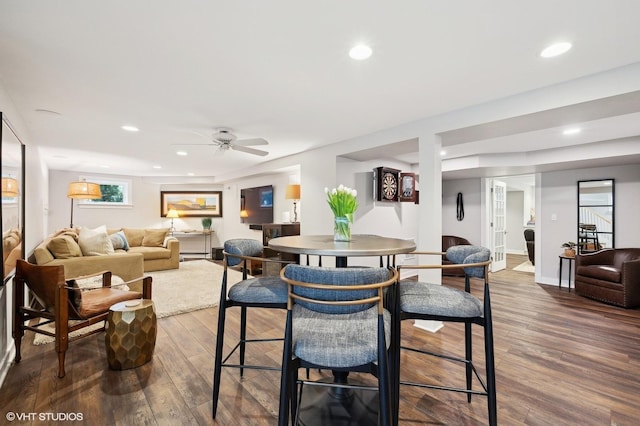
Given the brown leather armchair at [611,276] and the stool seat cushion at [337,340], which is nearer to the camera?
the stool seat cushion at [337,340]

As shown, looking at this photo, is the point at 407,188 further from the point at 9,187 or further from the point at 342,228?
the point at 9,187

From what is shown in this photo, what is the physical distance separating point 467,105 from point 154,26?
103 inches

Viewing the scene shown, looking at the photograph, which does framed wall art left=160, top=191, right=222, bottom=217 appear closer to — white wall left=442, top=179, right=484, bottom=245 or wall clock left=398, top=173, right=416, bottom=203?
wall clock left=398, top=173, right=416, bottom=203

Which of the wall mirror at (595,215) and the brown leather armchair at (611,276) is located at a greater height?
the wall mirror at (595,215)

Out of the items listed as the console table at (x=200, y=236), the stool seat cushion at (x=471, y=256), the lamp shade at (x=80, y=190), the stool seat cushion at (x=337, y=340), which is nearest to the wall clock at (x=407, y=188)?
the stool seat cushion at (x=471, y=256)

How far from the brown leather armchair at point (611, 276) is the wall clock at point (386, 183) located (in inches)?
114

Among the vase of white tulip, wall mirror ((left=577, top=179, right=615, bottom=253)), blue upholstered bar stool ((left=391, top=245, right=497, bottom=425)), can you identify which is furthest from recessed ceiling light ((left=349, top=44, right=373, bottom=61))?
wall mirror ((left=577, top=179, right=615, bottom=253))

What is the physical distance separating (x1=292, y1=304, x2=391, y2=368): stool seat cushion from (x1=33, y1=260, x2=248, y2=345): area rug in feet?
9.34

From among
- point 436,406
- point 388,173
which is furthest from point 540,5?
point 388,173

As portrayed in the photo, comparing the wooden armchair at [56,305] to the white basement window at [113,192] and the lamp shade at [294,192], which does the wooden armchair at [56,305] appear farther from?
the white basement window at [113,192]

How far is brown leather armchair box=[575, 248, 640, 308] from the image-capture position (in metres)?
3.81

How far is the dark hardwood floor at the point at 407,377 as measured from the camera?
1773 millimetres

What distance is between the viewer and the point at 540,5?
151 centimetres

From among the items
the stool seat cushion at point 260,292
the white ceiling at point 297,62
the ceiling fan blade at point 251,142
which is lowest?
the stool seat cushion at point 260,292
